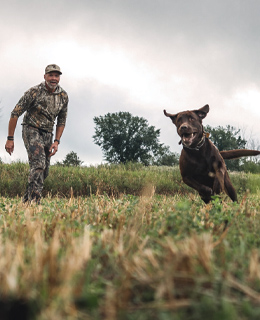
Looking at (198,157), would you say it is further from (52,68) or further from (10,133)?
(10,133)

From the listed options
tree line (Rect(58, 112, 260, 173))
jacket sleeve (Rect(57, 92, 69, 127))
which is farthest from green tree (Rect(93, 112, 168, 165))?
jacket sleeve (Rect(57, 92, 69, 127))

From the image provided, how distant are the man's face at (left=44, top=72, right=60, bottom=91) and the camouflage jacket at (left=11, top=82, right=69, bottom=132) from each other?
0.57 feet

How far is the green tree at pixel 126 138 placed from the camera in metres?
53.9

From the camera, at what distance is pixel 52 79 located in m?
7.93

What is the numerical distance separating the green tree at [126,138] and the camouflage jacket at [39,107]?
44.9 m

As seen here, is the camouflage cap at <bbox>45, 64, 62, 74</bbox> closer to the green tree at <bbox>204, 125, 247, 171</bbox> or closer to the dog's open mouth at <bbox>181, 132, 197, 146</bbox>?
the dog's open mouth at <bbox>181, 132, 197, 146</bbox>

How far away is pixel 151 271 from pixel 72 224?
1.65 m

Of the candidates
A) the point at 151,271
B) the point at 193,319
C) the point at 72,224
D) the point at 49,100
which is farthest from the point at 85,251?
the point at 49,100

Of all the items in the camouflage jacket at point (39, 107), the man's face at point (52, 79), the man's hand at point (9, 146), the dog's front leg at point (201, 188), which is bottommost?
the dog's front leg at point (201, 188)

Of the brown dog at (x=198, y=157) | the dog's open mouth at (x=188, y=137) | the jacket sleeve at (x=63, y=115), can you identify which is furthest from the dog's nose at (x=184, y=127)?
the jacket sleeve at (x=63, y=115)

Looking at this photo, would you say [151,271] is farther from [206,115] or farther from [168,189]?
[168,189]

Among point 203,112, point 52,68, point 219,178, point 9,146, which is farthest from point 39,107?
point 219,178

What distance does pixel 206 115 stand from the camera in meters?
7.45

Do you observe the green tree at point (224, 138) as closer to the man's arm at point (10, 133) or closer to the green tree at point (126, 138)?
the green tree at point (126, 138)
